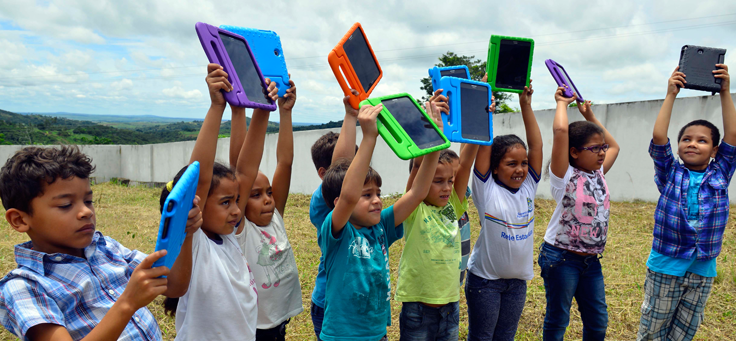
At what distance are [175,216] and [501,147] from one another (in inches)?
83.8

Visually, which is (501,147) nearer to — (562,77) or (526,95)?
(526,95)

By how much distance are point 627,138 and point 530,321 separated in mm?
7169

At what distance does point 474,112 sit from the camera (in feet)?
8.01

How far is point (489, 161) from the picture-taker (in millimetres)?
2854

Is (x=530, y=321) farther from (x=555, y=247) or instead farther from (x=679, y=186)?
(x=679, y=186)

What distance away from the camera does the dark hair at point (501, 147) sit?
277cm

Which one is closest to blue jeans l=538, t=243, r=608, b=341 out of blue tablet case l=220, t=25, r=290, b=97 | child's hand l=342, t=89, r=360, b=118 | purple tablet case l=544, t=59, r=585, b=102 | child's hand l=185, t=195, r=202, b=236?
purple tablet case l=544, t=59, r=585, b=102

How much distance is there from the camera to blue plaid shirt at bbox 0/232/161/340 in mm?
1310

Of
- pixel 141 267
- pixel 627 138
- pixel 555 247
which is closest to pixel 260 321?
pixel 141 267

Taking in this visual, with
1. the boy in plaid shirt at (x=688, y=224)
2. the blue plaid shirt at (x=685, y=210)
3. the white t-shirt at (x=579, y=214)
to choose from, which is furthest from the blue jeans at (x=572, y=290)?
the blue plaid shirt at (x=685, y=210)

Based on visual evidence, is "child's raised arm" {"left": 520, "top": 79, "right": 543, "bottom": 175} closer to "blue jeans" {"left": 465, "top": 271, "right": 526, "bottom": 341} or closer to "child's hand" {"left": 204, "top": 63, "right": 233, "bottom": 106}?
"blue jeans" {"left": 465, "top": 271, "right": 526, "bottom": 341}

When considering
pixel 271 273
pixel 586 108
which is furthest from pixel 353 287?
pixel 586 108

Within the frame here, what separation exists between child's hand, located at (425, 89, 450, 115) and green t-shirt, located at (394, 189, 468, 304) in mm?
614

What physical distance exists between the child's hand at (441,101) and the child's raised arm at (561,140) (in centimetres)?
91
